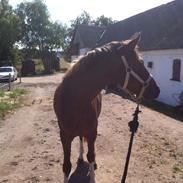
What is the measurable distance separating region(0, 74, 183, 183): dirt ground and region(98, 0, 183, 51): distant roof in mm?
8584

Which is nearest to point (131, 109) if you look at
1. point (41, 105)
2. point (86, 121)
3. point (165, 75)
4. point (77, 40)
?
point (41, 105)

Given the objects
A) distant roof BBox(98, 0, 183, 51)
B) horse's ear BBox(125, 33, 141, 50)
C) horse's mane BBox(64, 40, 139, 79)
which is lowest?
horse's mane BBox(64, 40, 139, 79)

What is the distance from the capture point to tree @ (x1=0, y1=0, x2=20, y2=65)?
51500mm

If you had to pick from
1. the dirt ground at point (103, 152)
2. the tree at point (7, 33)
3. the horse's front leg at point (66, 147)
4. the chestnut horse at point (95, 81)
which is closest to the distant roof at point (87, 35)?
the tree at point (7, 33)

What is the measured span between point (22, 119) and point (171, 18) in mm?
13953

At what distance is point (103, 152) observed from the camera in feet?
26.1

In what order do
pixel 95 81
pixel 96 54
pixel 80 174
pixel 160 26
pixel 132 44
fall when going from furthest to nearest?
pixel 160 26
pixel 80 174
pixel 95 81
pixel 96 54
pixel 132 44

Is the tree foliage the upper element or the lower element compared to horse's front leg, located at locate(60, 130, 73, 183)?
upper

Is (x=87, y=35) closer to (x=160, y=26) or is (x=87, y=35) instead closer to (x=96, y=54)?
(x=160, y=26)

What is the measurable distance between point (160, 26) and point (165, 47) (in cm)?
459

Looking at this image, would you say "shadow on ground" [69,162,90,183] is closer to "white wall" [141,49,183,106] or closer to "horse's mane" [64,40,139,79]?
"horse's mane" [64,40,139,79]

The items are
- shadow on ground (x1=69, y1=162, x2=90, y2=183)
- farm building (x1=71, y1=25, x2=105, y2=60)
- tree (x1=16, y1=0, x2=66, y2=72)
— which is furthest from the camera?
tree (x1=16, y1=0, x2=66, y2=72)

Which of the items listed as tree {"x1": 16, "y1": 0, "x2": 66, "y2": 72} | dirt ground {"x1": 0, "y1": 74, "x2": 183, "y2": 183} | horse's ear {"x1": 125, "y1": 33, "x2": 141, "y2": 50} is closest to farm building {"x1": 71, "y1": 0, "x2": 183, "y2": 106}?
dirt ground {"x1": 0, "y1": 74, "x2": 183, "y2": 183}

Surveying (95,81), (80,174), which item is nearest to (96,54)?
(95,81)
